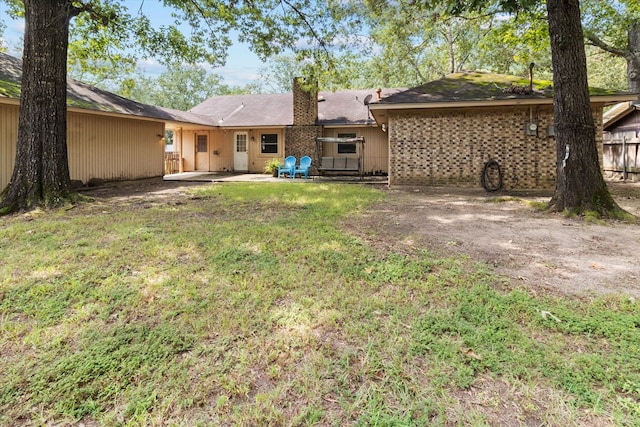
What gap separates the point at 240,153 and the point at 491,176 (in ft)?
39.7

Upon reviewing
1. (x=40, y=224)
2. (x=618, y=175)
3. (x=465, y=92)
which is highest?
(x=465, y=92)

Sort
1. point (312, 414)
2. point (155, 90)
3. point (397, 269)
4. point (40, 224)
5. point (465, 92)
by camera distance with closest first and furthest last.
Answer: point (312, 414) < point (397, 269) < point (40, 224) < point (465, 92) < point (155, 90)

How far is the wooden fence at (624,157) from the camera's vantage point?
13039mm

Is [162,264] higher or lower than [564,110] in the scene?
lower

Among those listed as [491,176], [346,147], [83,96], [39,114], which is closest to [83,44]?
Result: [83,96]

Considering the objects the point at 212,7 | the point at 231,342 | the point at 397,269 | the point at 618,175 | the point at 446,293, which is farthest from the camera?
the point at 618,175

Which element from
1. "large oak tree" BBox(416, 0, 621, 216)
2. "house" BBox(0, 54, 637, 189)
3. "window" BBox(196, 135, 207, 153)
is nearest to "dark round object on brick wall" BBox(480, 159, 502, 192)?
"house" BBox(0, 54, 637, 189)

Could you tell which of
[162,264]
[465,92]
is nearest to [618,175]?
[465,92]

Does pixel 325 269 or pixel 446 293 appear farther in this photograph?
pixel 325 269

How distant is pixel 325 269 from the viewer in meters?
3.51

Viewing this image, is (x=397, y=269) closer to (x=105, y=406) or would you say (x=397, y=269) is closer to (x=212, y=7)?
(x=105, y=406)

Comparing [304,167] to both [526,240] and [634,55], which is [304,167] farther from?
[634,55]

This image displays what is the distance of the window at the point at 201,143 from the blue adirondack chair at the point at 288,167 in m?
5.28

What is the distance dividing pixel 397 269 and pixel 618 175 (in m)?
15.1
